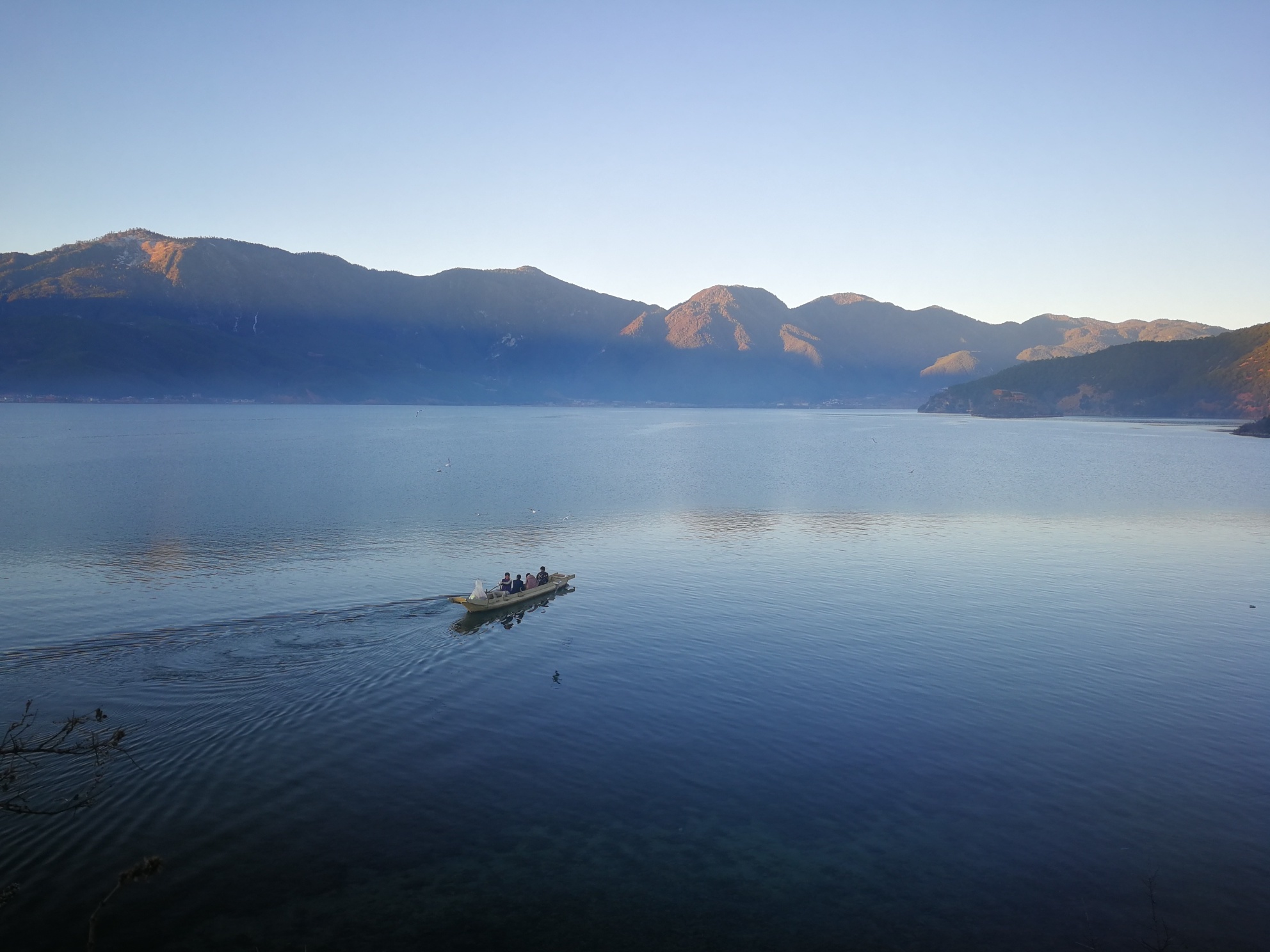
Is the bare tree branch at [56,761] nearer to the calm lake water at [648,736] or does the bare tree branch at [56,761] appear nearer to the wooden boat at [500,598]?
the calm lake water at [648,736]

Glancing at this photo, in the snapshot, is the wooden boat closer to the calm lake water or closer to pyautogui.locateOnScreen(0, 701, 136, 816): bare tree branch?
the calm lake water

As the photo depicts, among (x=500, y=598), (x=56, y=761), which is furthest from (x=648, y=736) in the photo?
(x=56, y=761)

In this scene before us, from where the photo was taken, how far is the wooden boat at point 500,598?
37.4 m

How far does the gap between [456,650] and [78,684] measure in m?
13.4

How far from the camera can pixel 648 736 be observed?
82.0 ft

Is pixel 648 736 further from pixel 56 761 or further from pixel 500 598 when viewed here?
pixel 56 761

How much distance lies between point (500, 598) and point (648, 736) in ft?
50.9

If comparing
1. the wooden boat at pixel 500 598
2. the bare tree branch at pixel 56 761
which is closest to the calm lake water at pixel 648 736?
the bare tree branch at pixel 56 761

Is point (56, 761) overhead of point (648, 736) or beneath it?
overhead

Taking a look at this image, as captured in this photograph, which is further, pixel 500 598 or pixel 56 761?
pixel 500 598

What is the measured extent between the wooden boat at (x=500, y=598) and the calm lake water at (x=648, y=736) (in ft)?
3.78

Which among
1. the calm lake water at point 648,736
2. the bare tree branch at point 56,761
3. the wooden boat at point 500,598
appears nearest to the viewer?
the calm lake water at point 648,736

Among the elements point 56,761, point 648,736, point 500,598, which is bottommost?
point 648,736

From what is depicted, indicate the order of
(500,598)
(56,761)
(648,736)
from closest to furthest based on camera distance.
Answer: (56,761), (648,736), (500,598)
